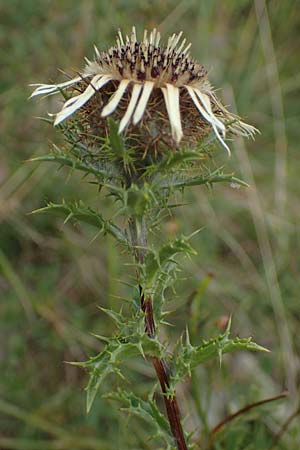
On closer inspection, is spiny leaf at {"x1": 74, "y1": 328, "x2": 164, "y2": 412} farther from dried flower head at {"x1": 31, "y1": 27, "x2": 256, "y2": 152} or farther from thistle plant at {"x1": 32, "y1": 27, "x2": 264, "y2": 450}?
dried flower head at {"x1": 31, "y1": 27, "x2": 256, "y2": 152}

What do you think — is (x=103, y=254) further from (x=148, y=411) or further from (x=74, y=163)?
(x=74, y=163)

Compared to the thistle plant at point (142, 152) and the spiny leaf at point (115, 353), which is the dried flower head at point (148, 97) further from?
the spiny leaf at point (115, 353)

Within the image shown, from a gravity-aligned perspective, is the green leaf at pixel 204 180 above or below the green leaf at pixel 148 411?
above

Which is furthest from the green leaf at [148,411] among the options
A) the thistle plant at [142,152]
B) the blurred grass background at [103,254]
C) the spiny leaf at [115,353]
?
the blurred grass background at [103,254]

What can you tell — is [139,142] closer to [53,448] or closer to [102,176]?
[102,176]

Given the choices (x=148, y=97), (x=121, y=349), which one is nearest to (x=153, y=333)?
(x=121, y=349)

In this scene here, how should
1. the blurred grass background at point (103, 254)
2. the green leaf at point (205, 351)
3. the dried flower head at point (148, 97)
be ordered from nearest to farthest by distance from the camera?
the dried flower head at point (148, 97), the green leaf at point (205, 351), the blurred grass background at point (103, 254)

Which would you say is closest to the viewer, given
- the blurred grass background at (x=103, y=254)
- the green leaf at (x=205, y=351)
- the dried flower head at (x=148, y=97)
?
the dried flower head at (x=148, y=97)

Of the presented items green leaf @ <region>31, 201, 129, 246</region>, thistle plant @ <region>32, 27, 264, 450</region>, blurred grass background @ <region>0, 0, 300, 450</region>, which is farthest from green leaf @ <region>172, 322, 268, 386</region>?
blurred grass background @ <region>0, 0, 300, 450</region>
